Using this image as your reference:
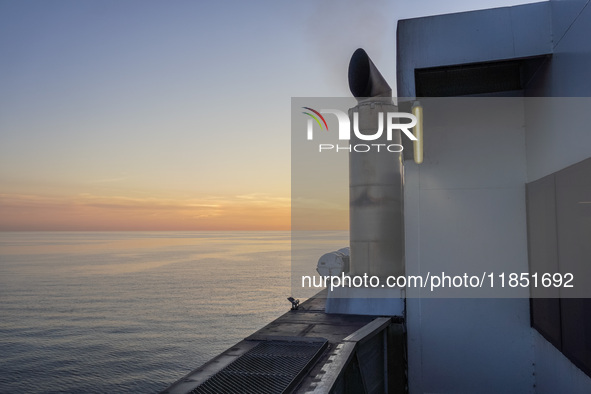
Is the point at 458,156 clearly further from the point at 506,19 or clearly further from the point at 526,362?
the point at 526,362

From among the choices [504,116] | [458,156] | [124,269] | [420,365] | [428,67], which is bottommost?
[124,269]

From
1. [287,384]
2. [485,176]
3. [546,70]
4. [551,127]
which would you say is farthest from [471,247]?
[287,384]

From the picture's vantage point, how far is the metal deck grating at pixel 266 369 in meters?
6.10

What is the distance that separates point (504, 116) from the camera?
30.9 ft

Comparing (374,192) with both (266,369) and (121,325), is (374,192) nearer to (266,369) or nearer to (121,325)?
(266,369)

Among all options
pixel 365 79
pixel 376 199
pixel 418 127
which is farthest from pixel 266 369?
pixel 365 79

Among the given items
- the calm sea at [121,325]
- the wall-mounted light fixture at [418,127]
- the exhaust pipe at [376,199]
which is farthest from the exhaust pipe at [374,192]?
the calm sea at [121,325]

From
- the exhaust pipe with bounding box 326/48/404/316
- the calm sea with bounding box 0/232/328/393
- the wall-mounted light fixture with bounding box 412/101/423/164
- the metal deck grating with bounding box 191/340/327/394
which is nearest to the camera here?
the metal deck grating with bounding box 191/340/327/394

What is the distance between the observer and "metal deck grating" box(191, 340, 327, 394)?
6.10 metres

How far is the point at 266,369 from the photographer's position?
7.02m

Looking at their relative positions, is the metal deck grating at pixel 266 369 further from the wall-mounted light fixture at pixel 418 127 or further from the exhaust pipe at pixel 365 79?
the exhaust pipe at pixel 365 79

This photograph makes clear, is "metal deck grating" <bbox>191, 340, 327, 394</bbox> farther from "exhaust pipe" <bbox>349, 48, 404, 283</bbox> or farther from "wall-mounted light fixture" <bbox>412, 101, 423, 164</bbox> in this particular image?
"exhaust pipe" <bbox>349, 48, 404, 283</bbox>

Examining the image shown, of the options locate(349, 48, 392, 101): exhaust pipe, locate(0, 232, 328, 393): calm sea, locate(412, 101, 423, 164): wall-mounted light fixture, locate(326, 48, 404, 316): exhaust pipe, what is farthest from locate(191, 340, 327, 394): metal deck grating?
locate(0, 232, 328, 393): calm sea

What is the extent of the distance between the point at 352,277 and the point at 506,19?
9038mm
